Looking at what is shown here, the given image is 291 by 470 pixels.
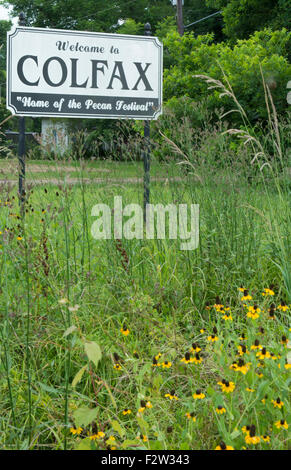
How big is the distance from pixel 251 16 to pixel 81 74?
A: 37.3ft

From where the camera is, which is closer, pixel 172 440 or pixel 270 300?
pixel 172 440

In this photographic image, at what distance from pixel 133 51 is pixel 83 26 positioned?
24.8 metres

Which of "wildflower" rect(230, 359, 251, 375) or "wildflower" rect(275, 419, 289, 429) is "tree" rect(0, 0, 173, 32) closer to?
"wildflower" rect(230, 359, 251, 375)

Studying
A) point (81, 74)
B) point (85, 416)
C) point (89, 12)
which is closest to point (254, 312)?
point (85, 416)

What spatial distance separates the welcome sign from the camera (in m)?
4.98

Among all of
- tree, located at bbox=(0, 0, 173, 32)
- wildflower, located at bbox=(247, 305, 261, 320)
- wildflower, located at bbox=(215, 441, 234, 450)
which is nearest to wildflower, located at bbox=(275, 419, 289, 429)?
wildflower, located at bbox=(215, 441, 234, 450)

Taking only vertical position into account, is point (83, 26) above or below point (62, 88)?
above

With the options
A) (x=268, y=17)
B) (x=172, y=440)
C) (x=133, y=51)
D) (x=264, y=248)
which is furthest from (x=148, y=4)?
(x=172, y=440)

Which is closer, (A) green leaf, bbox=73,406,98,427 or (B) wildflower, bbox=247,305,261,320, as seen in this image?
(A) green leaf, bbox=73,406,98,427

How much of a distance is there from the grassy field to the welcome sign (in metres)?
1.15

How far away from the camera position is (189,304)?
323 cm

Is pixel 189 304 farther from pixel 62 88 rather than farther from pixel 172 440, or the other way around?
pixel 62 88

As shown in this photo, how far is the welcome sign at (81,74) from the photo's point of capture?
4.98m
